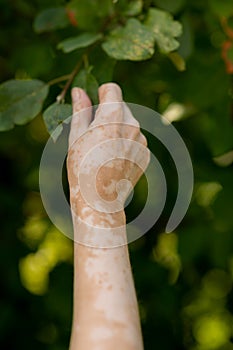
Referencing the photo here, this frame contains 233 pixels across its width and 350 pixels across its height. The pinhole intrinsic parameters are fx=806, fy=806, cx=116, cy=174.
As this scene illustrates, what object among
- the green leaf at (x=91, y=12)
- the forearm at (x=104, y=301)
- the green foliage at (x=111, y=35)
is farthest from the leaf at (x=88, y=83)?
the forearm at (x=104, y=301)

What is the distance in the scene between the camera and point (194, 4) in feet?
5.16

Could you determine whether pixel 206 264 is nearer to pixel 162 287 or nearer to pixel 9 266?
pixel 162 287

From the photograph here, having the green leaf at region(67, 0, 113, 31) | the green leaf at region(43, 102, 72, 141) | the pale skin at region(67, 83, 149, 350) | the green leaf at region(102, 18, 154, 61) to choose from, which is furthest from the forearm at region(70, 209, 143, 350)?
the green leaf at region(67, 0, 113, 31)

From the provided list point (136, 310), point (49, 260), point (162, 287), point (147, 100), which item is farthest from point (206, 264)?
point (136, 310)

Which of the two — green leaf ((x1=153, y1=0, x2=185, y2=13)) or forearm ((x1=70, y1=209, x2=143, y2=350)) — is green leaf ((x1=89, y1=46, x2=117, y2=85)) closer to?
green leaf ((x1=153, y1=0, x2=185, y2=13))

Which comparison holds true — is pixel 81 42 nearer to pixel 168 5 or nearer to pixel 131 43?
pixel 131 43

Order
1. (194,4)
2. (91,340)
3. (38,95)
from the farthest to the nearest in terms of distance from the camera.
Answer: (194,4)
(38,95)
(91,340)

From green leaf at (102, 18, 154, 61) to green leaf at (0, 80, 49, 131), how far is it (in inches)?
5.0

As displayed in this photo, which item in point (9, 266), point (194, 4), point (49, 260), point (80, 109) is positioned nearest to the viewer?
point (80, 109)

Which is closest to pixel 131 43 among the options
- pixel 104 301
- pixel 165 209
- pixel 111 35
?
pixel 111 35

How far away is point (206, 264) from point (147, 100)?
689 mm

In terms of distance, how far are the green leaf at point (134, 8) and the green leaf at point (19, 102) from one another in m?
0.18

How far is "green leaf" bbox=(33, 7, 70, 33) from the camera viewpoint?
4.67ft

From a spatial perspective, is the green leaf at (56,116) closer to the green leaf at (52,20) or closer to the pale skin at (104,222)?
the pale skin at (104,222)
